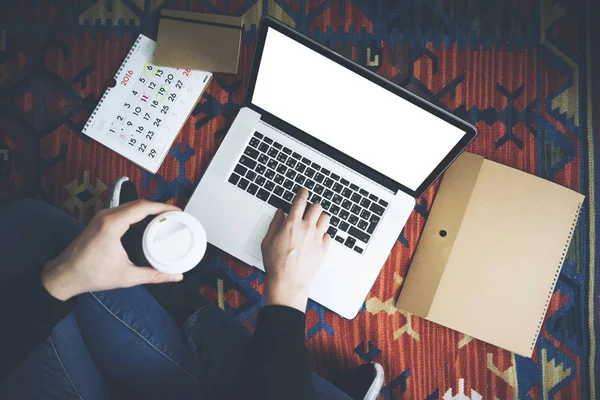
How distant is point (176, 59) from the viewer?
94cm

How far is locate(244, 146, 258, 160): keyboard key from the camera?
874mm

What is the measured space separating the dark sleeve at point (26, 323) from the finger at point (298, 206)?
0.39 m

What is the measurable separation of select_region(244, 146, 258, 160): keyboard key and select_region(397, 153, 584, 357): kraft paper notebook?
15.9 inches

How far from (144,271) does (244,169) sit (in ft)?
0.96

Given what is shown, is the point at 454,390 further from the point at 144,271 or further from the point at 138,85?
the point at 138,85

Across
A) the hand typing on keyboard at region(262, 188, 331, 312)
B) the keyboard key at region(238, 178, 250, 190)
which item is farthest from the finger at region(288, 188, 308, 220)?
the keyboard key at region(238, 178, 250, 190)

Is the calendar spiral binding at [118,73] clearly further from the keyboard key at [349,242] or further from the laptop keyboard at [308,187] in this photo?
the keyboard key at [349,242]

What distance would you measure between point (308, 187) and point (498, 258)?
41 centimetres

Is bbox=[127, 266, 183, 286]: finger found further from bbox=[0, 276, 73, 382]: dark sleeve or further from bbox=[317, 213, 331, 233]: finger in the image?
bbox=[317, 213, 331, 233]: finger

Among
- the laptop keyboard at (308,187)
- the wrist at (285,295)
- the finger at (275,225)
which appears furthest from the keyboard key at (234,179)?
the wrist at (285,295)

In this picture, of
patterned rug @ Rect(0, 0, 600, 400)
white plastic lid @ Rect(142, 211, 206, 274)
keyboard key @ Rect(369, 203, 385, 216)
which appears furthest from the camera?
patterned rug @ Rect(0, 0, 600, 400)

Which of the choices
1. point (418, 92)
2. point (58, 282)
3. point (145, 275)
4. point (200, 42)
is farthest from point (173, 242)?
point (418, 92)

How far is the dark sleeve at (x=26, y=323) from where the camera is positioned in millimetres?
683

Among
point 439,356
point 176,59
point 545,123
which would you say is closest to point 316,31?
point 176,59
